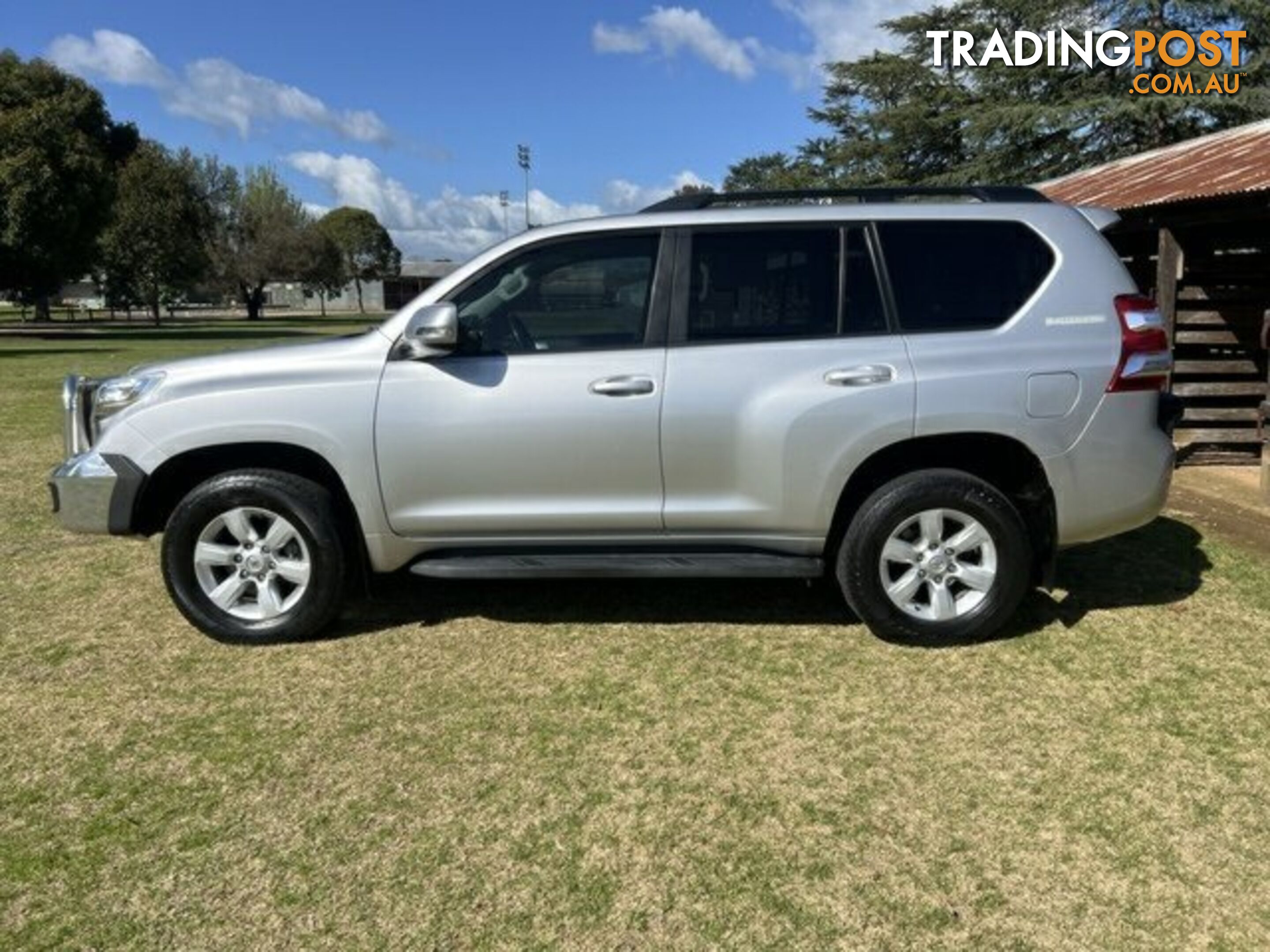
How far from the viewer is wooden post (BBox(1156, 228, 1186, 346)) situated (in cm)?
845

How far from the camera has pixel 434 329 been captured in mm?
3996

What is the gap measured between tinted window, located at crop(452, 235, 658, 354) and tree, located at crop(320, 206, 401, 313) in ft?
272

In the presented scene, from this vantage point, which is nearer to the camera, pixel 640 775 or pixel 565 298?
pixel 640 775

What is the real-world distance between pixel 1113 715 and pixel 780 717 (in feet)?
4.03

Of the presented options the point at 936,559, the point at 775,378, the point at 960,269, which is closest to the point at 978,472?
the point at 936,559

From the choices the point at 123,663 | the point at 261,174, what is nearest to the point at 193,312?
the point at 261,174

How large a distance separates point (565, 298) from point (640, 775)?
2.05 meters

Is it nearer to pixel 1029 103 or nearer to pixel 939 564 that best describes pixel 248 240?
pixel 1029 103

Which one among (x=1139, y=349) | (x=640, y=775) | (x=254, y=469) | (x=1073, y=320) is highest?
(x=1073, y=320)

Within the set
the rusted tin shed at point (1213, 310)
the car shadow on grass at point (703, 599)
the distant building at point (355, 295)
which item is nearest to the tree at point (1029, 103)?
the rusted tin shed at point (1213, 310)

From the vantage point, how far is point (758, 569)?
13.8ft

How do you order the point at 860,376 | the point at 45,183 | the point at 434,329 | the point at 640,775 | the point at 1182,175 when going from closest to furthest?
the point at 640,775
the point at 434,329
the point at 860,376
the point at 1182,175
the point at 45,183

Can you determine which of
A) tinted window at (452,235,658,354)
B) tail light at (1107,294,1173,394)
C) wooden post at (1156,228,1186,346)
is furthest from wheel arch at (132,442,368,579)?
wooden post at (1156,228,1186,346)

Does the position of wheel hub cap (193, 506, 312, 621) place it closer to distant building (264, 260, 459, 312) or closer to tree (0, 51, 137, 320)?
tree (0, 51, 137, 320)
